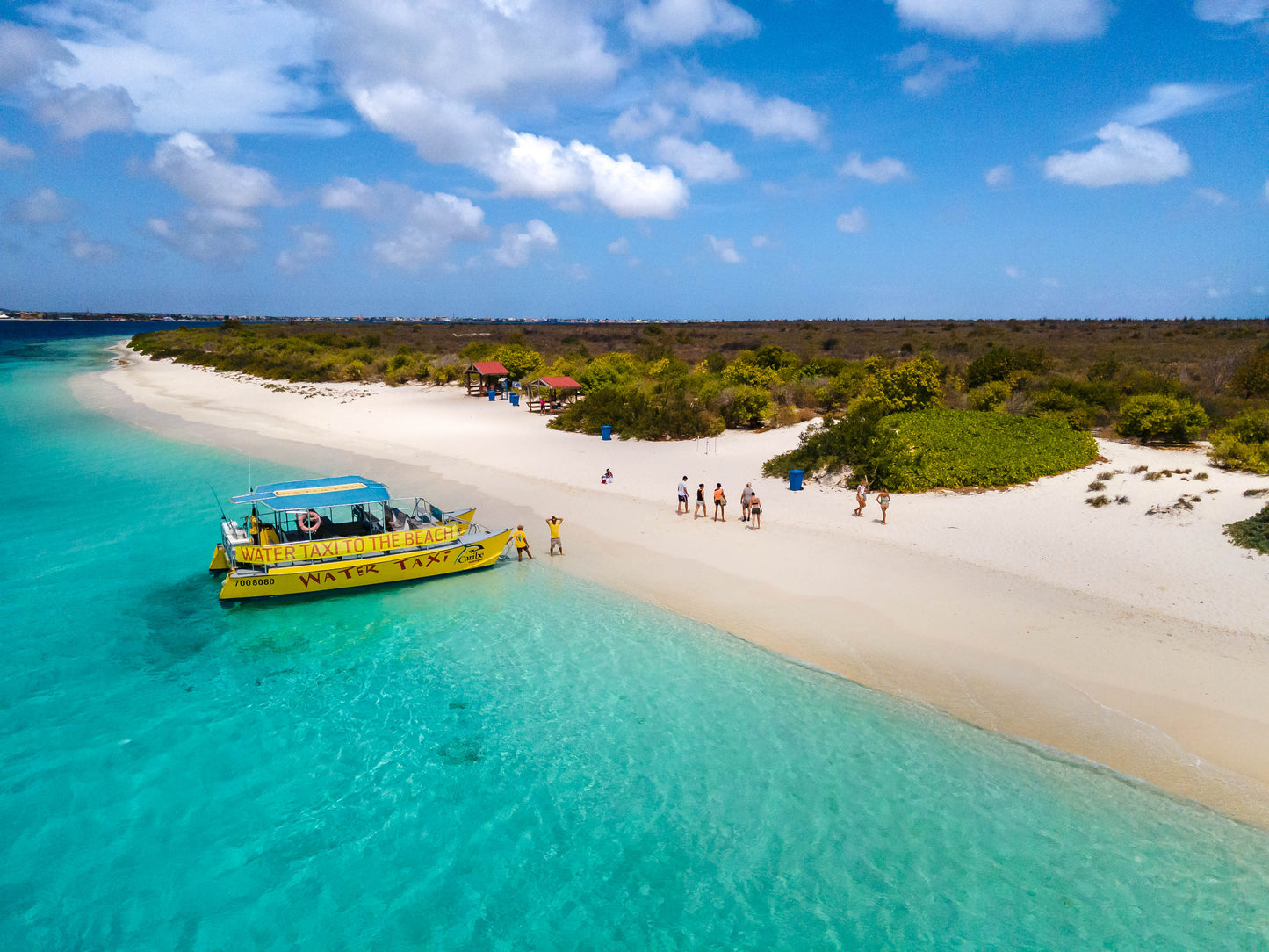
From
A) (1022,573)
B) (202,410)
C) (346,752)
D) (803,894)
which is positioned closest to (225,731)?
(346,752)

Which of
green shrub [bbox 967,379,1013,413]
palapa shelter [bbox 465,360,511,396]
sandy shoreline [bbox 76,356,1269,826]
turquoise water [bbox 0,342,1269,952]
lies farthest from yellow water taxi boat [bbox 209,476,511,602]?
palapa shelter [bbox 465,360,511,396]

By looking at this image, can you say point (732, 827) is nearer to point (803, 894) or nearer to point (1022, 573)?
point (803, 894)

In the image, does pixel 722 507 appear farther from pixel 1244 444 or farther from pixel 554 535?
pixel 1244 444

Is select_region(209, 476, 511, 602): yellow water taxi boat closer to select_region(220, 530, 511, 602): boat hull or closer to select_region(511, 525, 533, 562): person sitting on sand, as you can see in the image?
select_region(220, 530, 511, 602): boat hull

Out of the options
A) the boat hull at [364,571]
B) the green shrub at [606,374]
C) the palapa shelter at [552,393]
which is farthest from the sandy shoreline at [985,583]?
the green shrub at [606,374]

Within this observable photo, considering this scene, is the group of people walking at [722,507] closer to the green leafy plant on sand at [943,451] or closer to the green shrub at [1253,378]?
the green leafy plant on sand at [943,451]
